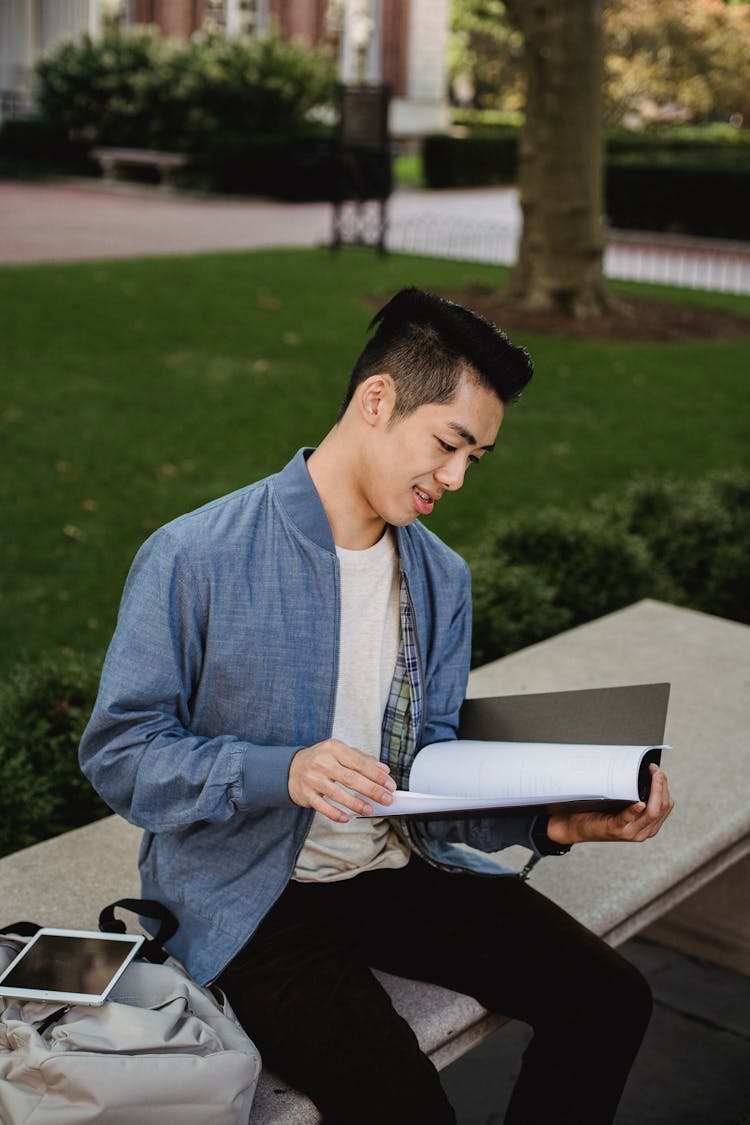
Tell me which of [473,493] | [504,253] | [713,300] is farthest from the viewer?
[504,253]

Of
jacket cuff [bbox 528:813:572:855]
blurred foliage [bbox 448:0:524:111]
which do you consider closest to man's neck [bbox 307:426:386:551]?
jacket cuff [bbox 528:813:572:855]

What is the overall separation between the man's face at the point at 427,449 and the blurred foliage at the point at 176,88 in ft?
74.8

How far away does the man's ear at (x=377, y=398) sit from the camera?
2.35 m

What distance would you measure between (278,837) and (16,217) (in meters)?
17.6

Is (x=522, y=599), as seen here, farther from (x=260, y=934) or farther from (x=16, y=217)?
(x=16, y=217)

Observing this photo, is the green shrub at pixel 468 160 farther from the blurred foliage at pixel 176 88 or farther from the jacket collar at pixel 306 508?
the jacket collar at pixel 306 508

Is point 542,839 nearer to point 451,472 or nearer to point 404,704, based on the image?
point 404,704

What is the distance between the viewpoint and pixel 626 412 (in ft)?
29.5

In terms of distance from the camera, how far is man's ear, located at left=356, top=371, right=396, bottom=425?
235cm

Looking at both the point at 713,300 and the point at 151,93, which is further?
the point at 151,93

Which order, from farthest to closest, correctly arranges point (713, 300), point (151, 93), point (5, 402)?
point (151, 93) → point (713, 300) → point (5, 402)

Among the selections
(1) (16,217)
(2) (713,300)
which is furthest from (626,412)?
A: (1) (16,217)

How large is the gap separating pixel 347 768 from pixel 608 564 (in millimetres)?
3526

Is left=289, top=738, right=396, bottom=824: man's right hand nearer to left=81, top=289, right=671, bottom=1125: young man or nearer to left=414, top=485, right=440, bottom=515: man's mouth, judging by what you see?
left=81, top=289, right=671, bottom=1125: young man
